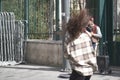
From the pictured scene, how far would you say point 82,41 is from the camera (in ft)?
22.2

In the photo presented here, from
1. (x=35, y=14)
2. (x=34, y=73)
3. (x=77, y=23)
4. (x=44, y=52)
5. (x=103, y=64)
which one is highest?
(x=35, y=14)

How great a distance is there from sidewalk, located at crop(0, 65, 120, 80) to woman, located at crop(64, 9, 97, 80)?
4.86 meters

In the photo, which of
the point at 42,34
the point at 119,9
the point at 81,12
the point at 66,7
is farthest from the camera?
the point at 42,34

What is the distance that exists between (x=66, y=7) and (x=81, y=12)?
569 centimetres

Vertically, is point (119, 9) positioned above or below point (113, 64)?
above

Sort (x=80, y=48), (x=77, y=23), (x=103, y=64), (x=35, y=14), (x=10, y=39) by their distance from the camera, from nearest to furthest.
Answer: (x=77, y=23)
(x=80, y=48)
(x=103, y=64)
(x=10, y=39)
(x=35, y=14)

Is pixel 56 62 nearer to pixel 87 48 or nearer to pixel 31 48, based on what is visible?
pixel 31 48

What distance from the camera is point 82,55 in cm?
672

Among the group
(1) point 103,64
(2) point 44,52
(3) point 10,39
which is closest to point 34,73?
(2) point 44,52

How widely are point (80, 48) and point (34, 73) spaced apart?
19.8 ft

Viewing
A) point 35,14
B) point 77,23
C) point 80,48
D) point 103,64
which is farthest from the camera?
point 35,14

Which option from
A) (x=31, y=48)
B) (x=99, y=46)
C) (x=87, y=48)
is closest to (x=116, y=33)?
(x=99, y=46)

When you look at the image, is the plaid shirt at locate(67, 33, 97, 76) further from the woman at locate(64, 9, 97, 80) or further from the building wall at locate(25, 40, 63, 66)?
the building wall at locate(25, 40, 63, 66)

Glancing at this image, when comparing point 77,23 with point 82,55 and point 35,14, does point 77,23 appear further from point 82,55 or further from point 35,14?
point 35,14
